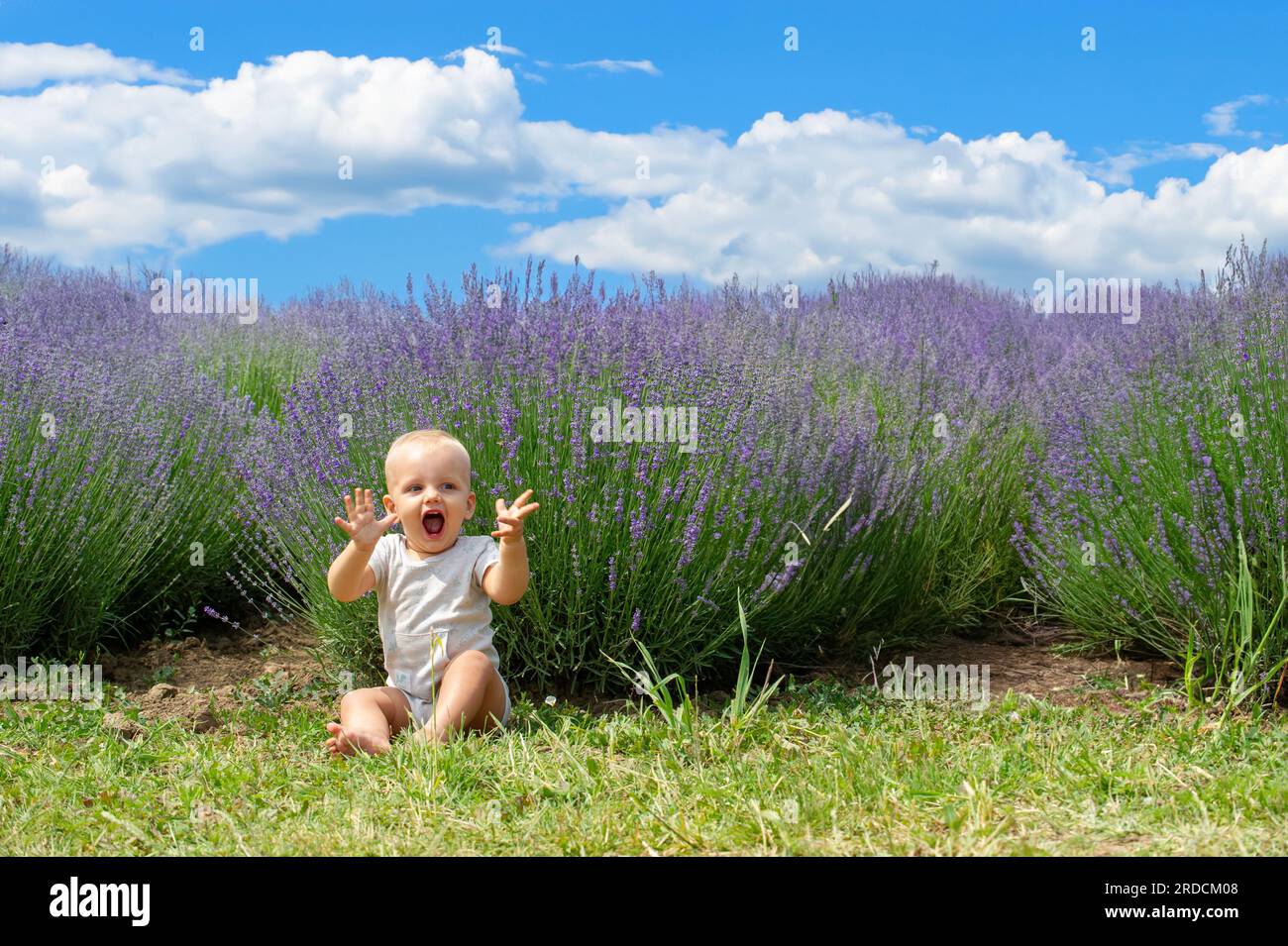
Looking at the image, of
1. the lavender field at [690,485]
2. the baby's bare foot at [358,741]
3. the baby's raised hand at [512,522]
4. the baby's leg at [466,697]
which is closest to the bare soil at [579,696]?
the lavender field at [690,485]

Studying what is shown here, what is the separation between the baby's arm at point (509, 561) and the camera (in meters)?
3.20

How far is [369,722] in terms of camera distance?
11.1 ft

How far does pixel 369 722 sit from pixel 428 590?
40 centimetres

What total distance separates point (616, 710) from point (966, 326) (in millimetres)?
4506

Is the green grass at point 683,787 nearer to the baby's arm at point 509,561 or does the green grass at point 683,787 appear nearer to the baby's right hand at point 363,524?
the baby's arm at point 509,561

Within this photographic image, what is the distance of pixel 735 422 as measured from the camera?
4.13 m

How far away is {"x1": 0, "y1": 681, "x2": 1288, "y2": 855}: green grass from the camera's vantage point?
2705 mm

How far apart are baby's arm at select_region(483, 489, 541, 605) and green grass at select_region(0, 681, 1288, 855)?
42 cm

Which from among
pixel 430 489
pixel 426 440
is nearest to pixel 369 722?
pixel 430 489

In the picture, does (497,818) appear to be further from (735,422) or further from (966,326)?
(966,326)

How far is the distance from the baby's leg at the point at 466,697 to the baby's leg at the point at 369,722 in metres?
0.13

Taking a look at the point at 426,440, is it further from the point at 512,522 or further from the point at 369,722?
→ the point at 369,722

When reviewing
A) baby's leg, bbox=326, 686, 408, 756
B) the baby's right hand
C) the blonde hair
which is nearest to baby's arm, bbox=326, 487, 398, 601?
the baby's right hand
